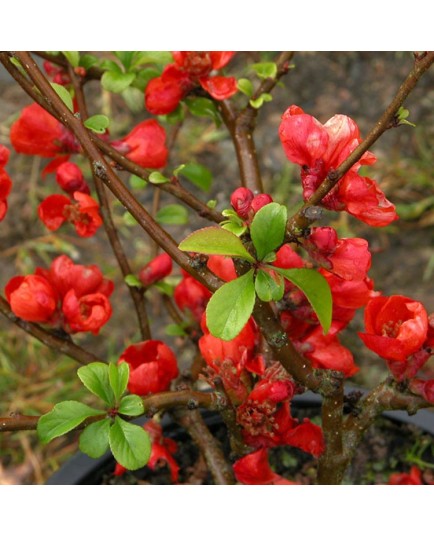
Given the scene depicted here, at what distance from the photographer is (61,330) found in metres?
0.89

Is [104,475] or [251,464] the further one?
[104,475]

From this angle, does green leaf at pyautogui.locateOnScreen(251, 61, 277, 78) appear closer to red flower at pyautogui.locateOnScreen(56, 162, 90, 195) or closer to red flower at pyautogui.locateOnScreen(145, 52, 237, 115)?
red flower at pyautogui.locateOnScreen(145, 52, 237, 115)

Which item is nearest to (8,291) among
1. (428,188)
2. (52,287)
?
(52,287)

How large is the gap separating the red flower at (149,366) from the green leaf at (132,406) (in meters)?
0.08

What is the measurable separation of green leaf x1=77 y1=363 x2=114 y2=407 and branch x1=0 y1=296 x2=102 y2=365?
17 cm

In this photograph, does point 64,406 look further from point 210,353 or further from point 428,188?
point 428,188

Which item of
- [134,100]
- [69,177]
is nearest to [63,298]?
[69,177]

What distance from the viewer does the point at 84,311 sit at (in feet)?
2.88

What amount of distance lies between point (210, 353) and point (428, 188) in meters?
1.27

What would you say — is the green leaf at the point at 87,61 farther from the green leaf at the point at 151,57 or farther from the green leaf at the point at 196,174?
the green leaf at the point at 196,174

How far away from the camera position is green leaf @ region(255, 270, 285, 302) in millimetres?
600

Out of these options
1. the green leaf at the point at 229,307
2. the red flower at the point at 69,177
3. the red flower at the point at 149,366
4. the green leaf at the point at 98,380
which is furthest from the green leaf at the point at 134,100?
the green leaf at the point at 229,307

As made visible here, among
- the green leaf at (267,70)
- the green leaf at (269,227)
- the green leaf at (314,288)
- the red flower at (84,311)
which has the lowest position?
the red flower at (84,311)

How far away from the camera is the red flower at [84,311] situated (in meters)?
0.84
